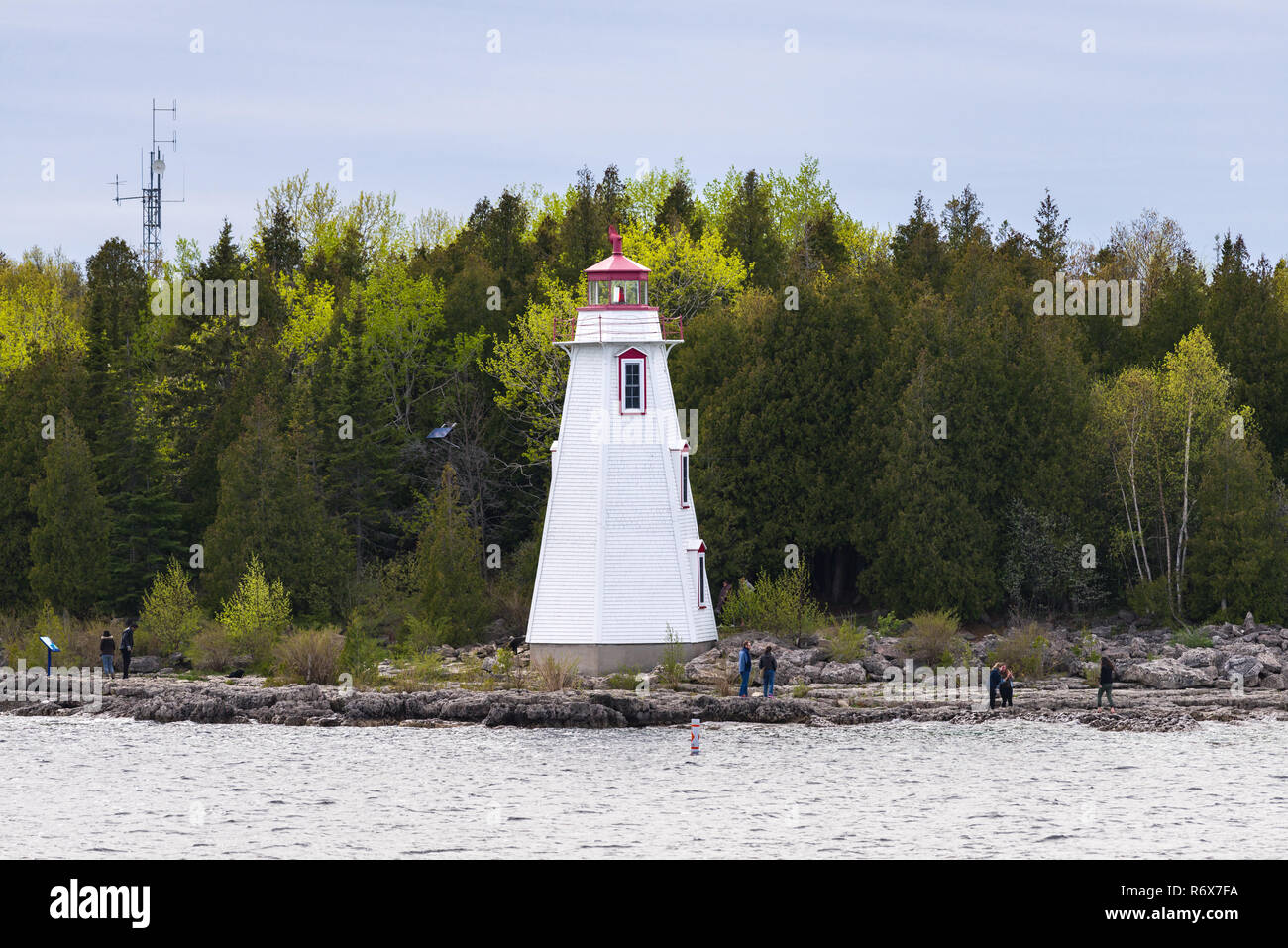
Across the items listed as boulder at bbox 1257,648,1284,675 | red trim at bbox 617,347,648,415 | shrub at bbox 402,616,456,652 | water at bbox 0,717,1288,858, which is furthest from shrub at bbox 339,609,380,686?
boulder at bbox 1257,648,1284,675

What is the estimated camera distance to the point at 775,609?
60.0m

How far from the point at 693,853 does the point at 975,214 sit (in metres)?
60.0

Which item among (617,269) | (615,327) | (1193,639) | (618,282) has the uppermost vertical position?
(617,269)

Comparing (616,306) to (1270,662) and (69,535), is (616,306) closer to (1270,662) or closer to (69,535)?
(1270,662)

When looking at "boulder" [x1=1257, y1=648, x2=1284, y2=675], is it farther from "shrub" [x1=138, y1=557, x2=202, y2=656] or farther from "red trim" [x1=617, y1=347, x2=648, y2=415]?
"shrub" [x1=138, y1=557, x2=202, y2=656]

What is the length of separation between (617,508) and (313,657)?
10462mm

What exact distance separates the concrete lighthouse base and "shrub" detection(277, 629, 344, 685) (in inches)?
272

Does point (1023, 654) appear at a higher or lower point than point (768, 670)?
higher

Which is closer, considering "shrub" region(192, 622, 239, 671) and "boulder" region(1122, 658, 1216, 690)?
"boulder" region(1122, 658, 1216, 690)

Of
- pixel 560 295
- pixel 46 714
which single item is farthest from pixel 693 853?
pixel 560 295

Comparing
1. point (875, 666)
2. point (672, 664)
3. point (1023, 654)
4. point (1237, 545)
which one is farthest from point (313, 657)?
point (1237, 545)

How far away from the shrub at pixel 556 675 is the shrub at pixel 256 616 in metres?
10.6

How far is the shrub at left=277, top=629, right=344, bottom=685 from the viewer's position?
181ft

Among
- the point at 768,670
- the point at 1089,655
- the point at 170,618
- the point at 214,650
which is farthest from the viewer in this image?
the point at 170,618
